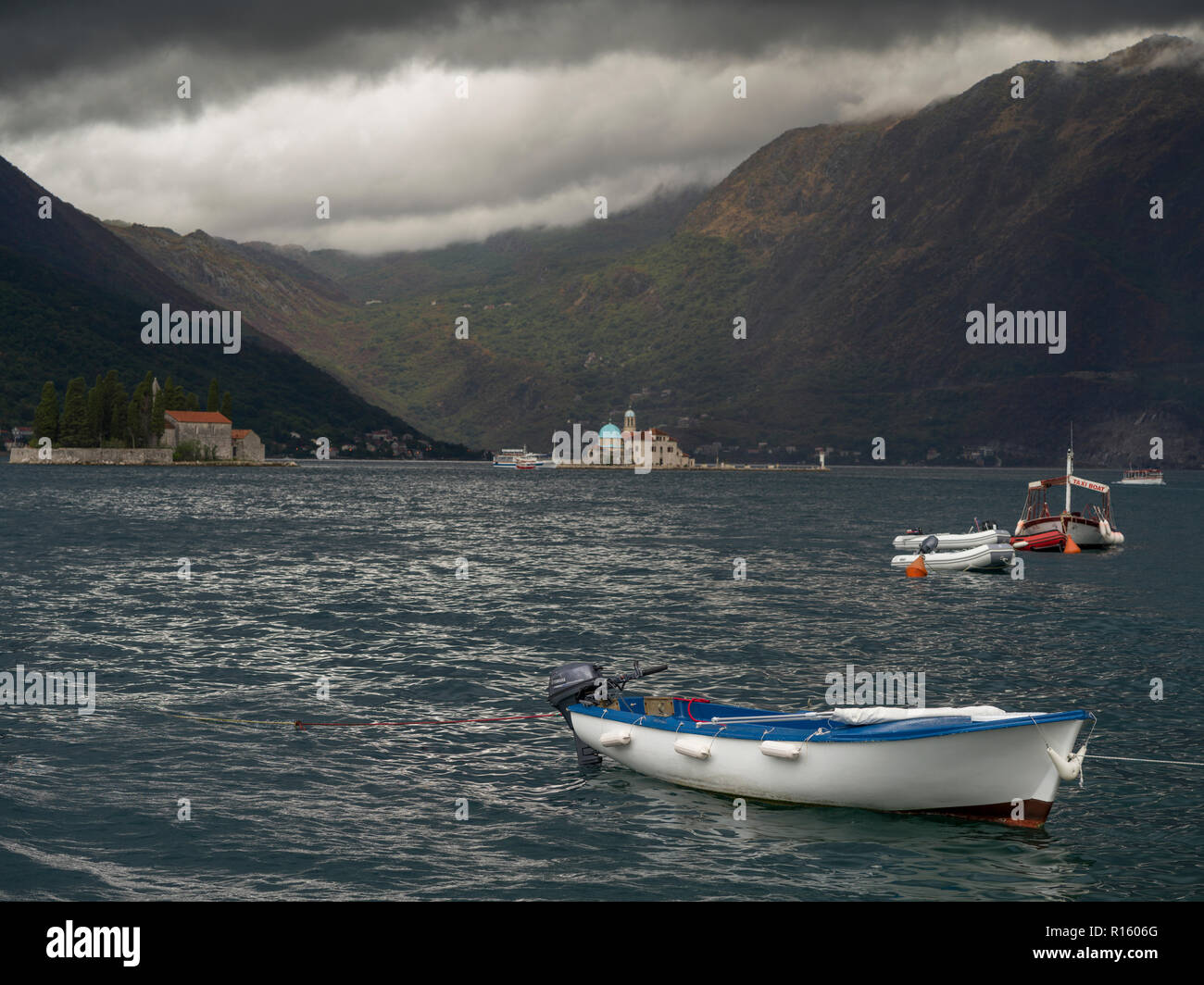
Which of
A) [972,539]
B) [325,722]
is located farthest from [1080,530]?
[325,722]

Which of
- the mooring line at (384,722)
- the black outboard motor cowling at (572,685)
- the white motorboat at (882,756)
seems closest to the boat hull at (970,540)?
the mooring line at (384,722)

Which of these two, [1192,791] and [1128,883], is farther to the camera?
[1192,791]

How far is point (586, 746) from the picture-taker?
24250 millimetres

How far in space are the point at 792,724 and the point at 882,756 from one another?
2326mm

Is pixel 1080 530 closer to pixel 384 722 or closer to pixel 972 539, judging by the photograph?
pixel 972 539

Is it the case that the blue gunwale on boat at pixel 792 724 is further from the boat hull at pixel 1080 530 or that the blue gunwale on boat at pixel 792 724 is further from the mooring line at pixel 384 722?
the boat hull at pixel 1080 530

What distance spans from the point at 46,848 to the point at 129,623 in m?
27.5

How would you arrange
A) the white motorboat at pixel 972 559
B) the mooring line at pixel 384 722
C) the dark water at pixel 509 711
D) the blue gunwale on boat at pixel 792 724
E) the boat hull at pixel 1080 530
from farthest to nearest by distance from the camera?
the boat hull at pixel 1080 530 → the white motorboat at pixel 972 559 → the mooring line at pixel 384 722 → the blue gunwale on boat at pixel 792 724 → the dark water at pixel 509 711

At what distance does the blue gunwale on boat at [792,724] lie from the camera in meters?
19.2

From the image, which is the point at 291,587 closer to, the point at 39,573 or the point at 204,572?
the point at 204,572

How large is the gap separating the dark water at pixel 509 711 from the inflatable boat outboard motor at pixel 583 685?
1462mm

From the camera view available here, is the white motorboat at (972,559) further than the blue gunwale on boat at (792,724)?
Yes
